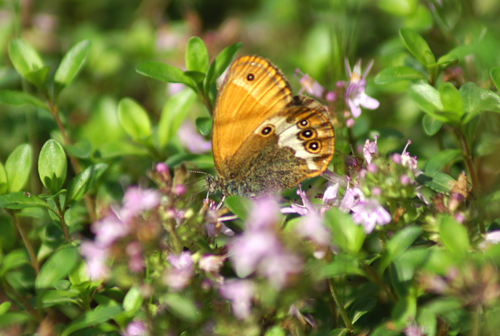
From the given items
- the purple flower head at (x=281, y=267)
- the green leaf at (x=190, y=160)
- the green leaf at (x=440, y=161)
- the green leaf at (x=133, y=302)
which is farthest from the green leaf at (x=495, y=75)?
the green leaf at (x=133, y=302)

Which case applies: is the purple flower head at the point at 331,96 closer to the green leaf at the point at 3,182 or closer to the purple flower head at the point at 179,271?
the purple flower head at the point at 179,271

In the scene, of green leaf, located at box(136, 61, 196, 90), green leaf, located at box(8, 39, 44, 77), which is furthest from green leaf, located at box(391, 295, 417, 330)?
green leaf, located at box(8, 39, 44, 77)

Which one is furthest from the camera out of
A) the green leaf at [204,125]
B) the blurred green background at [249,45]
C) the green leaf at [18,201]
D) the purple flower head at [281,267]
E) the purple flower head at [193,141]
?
the purple flower head at [193,141]

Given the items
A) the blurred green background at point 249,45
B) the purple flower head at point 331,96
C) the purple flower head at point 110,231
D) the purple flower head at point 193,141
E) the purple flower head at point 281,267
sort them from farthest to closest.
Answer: the purple flower head at point 193,141 → the blurred green background at point 249,45 → the purple flower head at point 331,96 → the purple flower head at point 110,231 → the purple flower head at point 281,267

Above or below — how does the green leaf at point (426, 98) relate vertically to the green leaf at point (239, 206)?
above

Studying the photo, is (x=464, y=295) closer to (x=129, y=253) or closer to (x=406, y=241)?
(x=406, y=241)

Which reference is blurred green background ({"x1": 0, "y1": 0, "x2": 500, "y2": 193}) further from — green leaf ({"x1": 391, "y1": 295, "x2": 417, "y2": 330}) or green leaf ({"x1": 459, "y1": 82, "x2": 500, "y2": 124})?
green leaf ({"x1": 391, "y1": 295, "x2": 417, "y2": 330})
